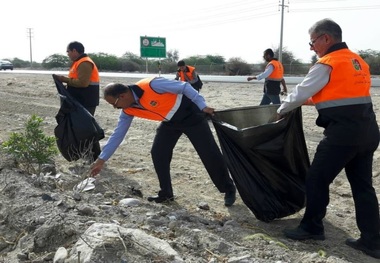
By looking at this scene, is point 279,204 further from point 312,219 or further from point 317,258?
point 317,258

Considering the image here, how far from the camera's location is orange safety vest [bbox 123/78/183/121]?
4172 mm

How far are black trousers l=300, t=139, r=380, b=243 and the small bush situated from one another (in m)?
2.69

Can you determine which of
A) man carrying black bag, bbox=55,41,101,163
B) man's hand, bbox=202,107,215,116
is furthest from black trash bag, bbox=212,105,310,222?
man carrying black bag, bbox=55,41,101,163

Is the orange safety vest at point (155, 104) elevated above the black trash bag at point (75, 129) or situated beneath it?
elevated above

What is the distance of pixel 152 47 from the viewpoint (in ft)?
87.7

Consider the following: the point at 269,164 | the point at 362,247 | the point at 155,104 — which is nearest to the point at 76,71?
the point at 155,104

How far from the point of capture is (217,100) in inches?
542

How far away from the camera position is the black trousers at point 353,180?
10.9 feet

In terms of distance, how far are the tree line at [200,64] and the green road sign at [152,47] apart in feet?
2.21

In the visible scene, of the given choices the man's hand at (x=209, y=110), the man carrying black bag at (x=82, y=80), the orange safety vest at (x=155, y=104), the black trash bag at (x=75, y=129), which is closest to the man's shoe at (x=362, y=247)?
the man's hand at (x=209, y=110)

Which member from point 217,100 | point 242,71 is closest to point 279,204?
point 217,100

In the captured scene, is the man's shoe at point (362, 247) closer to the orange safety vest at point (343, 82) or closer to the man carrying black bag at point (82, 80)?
the orange safety vest at point (343, 82)

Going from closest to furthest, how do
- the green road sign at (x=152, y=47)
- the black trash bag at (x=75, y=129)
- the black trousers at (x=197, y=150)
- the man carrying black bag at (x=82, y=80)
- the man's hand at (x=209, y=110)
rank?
the man's hand at (x=209, y=110) < the black trousers at (x=197, y=150) < the black trash bag at (x=75, y=129) < the man carrying black bag at (x=82, y=80) < the green road sign at (x=152, y=47)

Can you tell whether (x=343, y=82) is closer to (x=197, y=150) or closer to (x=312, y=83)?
(x=312, y=83)
